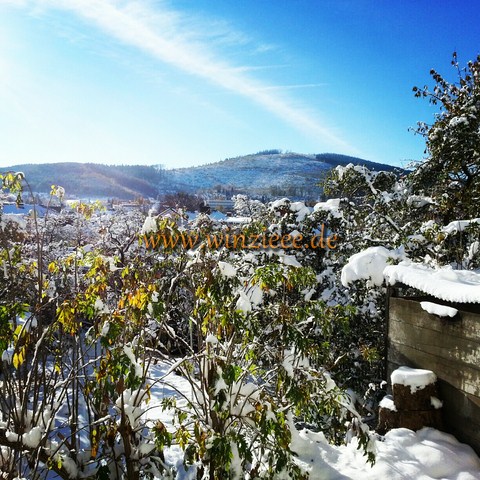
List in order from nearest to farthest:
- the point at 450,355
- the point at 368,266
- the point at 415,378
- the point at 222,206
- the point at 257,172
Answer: the point at 450,355
the point at 415,378
the point at 368,266
the point at 222,206
the point at 257,172

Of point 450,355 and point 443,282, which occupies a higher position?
point 443,282

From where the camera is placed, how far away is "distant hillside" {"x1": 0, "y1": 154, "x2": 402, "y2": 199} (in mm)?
65375

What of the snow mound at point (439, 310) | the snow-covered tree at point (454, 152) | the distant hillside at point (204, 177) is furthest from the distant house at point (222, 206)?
the snow mound at point (439, 310)

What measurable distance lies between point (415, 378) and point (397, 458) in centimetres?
83

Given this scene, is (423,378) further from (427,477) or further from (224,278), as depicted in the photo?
(224,278)

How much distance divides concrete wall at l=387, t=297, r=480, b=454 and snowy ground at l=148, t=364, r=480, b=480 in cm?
23

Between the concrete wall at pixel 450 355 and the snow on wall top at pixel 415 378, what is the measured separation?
0.10m

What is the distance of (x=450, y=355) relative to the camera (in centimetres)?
393

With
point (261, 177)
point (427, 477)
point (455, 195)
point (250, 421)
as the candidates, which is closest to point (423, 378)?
point (427, 477)

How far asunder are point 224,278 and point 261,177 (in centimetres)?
11752

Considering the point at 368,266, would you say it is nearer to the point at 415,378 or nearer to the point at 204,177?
the point at 415,378

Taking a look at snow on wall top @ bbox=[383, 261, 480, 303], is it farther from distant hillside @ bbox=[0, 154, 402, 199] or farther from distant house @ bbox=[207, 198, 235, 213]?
distant hillside @ bbox=[0, 154, 402, 199]

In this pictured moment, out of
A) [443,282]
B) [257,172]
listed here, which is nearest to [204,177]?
[257,172]

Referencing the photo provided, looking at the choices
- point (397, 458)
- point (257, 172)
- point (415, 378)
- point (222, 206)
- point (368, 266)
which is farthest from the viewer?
point (257, 172)
